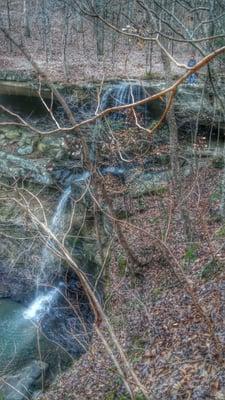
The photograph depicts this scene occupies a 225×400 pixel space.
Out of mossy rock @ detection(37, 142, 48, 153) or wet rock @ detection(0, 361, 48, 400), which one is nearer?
wet rock @ detection(0, 361, 48, 400)

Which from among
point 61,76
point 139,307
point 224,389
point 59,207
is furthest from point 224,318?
point 61,76

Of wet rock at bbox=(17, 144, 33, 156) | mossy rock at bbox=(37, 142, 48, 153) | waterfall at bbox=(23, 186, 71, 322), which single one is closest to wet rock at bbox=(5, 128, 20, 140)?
wet rock at bbox=(17, 144, 33, 156)

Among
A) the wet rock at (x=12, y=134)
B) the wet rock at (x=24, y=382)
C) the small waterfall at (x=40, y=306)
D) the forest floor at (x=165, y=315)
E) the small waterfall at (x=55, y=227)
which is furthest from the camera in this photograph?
the wet rock at (x=12, y=134)

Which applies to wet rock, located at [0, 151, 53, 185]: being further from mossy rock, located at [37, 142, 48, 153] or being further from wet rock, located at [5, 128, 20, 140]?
wet rock, located at [5, 128, 20, 140]

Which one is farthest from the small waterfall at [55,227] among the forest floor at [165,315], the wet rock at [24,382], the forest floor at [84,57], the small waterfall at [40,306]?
the forest floor at [84,57]

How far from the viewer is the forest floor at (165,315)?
21.0 feet

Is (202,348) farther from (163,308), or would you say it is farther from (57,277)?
(57,277)

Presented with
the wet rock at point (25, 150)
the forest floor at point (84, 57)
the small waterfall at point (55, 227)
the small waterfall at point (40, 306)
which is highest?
the forest floor at point (84, 57)

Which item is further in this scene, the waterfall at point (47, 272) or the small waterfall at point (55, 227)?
the small waterfall at point (55, 227)

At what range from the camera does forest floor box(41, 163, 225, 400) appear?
6406mm

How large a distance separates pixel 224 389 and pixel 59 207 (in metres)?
10.2

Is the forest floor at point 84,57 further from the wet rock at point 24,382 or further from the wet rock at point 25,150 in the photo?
the wet rock at point 24,382

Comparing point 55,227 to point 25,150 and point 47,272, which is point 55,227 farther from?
point 25,150

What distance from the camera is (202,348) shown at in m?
6.62
